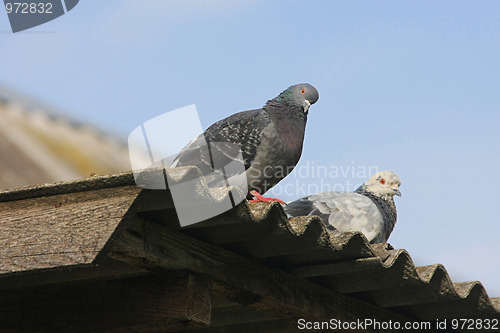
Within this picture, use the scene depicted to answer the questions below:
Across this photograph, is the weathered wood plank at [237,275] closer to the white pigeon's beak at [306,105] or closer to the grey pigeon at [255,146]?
the grey pigeon at [255,146]

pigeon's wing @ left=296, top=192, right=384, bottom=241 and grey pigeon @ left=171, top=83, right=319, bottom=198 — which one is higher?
grey pigeon @ left=171, top=83, right=319, bottom=198

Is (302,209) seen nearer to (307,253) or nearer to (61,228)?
(307,253)

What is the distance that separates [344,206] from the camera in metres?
5.49

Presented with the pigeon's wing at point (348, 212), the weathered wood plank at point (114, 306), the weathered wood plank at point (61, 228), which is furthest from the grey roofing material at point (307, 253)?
the pigeon's wing at point (348, 212)

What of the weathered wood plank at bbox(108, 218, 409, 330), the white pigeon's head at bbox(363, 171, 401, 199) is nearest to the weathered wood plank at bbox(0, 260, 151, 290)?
the weathered wood plank at bbox(108, 218, 409, 330)

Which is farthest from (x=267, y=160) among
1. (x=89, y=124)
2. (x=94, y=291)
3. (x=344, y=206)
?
(x=89, y=124)

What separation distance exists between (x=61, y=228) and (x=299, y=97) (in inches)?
132

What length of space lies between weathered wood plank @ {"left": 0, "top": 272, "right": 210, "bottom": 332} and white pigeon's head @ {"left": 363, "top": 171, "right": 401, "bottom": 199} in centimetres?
379

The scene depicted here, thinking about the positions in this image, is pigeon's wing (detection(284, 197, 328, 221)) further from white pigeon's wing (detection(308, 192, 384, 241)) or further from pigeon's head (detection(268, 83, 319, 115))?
pigeon's head (detection(268, 83, 319, 115))

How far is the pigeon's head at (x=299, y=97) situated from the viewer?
5.23 metres

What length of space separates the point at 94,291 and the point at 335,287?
1200 mm

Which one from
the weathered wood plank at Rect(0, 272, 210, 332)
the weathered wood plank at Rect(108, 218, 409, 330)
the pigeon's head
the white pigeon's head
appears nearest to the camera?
the weathered wood plank at Rect(108, 218, 409, 330)

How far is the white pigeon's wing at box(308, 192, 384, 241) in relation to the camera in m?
5.39

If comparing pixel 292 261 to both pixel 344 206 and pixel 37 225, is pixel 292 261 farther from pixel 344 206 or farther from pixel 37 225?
pixel 344 206
